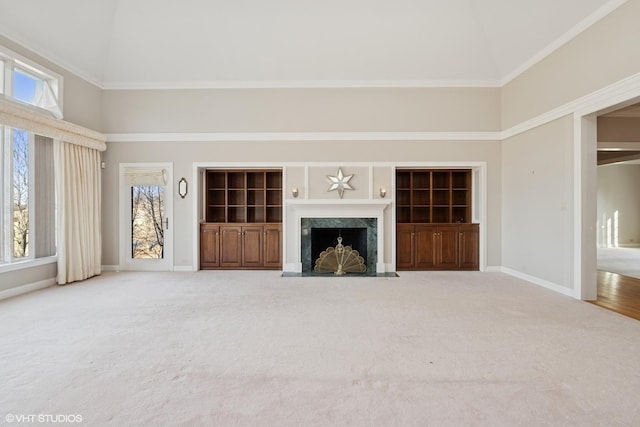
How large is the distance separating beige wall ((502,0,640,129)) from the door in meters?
6.82

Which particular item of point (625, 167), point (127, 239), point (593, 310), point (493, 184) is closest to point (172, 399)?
point (593, 310)

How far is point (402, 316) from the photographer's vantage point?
3.67 m

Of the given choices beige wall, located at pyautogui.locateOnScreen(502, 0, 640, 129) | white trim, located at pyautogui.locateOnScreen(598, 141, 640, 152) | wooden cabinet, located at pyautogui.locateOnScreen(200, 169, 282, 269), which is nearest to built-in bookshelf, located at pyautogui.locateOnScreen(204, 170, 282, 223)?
wooden cabinet, located at pyautogui.locateOnScreen(200, 169, 282, 269)

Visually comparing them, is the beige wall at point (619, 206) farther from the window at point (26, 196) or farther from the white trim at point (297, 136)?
the window at point (26, 196)

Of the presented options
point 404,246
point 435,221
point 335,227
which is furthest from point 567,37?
point 335,227

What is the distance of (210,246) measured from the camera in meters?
6.52

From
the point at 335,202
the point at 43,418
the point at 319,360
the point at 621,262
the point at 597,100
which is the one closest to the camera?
the point at 43,418

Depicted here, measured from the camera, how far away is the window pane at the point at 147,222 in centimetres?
646

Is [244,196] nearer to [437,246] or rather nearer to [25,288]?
[25,288]

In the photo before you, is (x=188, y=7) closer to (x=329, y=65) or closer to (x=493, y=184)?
(x=329, y=65)

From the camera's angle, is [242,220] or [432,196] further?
[242,220]

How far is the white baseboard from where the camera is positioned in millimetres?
4434

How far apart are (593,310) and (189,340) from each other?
15.5 feet

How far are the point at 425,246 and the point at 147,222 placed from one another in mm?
5760
